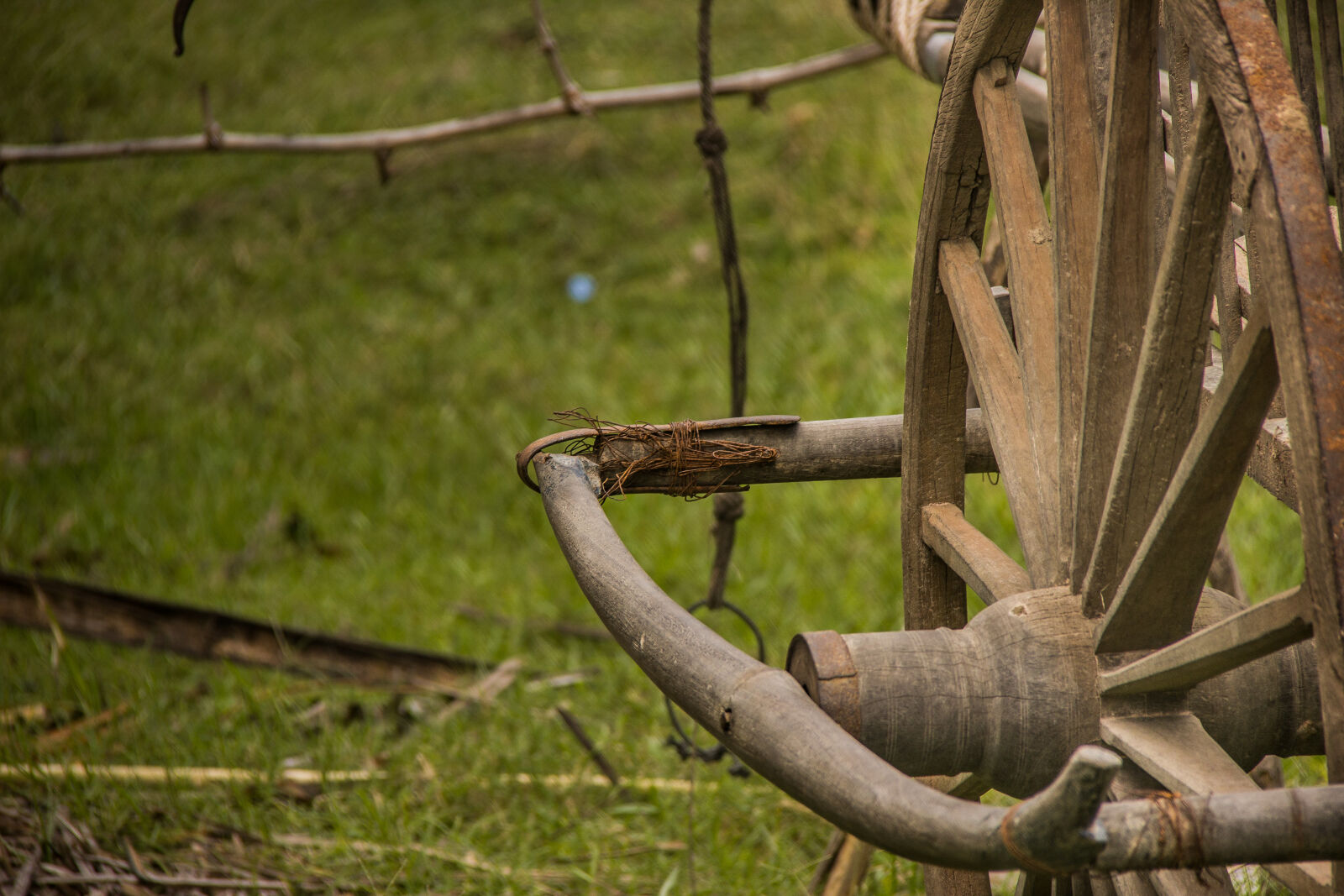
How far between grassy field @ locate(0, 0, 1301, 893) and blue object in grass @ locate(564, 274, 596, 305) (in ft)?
0.23

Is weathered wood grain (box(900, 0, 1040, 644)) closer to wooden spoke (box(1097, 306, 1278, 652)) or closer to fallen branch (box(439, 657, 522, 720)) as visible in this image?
wooden spoke (box(1097, 306, 1278, 652))

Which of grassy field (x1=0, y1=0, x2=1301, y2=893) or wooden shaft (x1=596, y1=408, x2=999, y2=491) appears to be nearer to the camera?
wooden shaft (x1=596, y1=408, x2=999, y2=491)

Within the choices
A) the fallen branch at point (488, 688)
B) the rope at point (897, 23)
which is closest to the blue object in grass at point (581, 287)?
the fallen branch at point (488, 688)

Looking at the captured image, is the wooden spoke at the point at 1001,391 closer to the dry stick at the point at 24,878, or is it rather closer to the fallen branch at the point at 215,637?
the dry stick at the point at 24,878

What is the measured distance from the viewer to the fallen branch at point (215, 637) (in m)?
2.88

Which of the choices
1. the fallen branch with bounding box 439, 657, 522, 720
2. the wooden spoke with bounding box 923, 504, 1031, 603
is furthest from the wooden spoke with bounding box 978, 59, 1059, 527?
the fallen branch with bounding box 439, 657, 522, 720

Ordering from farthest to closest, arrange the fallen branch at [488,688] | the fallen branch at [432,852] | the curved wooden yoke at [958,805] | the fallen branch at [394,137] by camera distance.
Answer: the fallen branch at [488,688] → the fallen branch at [394,137] → the fallen branch at [432,852] → the curved wooden yoke at [958,805]

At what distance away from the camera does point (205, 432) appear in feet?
14.5

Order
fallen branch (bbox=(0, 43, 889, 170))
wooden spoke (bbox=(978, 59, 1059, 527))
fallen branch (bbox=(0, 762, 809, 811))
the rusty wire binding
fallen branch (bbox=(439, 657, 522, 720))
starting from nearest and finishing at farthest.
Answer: wooden spoke (bbox=(978, 59, 1059, 527)) < the rusty wire binding < fallen branch (bbox=(0, 762, 809, 811)) < fallen branch (bbox=(0, 43, 889, 170)) < fallen branch (bbox=(439, 657, 522, 720))

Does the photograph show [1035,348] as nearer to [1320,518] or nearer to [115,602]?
[1320,518]

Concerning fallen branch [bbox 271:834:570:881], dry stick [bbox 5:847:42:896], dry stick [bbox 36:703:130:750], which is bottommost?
dry stick [bbox 36:703:130:750]

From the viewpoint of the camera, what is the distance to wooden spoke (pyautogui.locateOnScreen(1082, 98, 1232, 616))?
0.84 meters

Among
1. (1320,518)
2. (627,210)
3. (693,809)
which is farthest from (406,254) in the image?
(1320,518)

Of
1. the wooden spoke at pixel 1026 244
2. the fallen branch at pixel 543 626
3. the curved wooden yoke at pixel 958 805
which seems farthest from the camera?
the fallen branch at pixel 543 626
